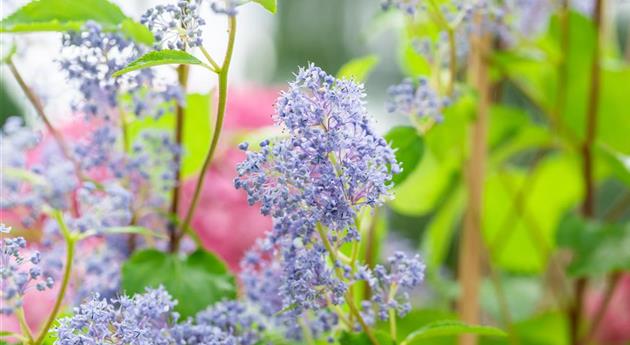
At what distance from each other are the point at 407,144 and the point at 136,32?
14 cm

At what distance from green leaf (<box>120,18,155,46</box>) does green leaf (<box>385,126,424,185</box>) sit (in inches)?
4.8

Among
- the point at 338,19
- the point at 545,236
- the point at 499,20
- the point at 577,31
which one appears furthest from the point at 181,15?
the point at 338,19

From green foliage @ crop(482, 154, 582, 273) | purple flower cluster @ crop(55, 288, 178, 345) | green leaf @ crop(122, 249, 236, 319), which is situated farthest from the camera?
green foliage @ crop(482, 154, 582, 273)

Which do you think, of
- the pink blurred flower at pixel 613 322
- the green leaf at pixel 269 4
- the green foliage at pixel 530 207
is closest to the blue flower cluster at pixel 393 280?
the green leaf at pixel 269 4

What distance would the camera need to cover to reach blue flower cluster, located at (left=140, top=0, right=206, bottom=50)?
354 mm

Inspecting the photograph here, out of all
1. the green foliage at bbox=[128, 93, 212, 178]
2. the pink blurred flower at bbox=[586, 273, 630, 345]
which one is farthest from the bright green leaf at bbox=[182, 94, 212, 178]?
the pink blurred flower at bbox=[586, 273, 630, 345]

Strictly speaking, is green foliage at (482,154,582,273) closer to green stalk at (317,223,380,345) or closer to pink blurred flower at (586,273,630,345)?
pink blurred flower at (586,273,630,345)

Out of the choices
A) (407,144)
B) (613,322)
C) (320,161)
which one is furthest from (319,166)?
(613,322)

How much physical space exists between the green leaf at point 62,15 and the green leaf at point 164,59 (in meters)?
0.08

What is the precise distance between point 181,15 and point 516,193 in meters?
0.52

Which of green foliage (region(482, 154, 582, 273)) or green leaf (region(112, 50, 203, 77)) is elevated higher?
green foliage (region(482, 154, 582, 273))

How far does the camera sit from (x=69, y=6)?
Result: 1.37ft

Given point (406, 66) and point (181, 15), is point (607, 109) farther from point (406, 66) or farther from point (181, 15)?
point (181, 15)

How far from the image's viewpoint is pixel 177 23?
14.4 inches
